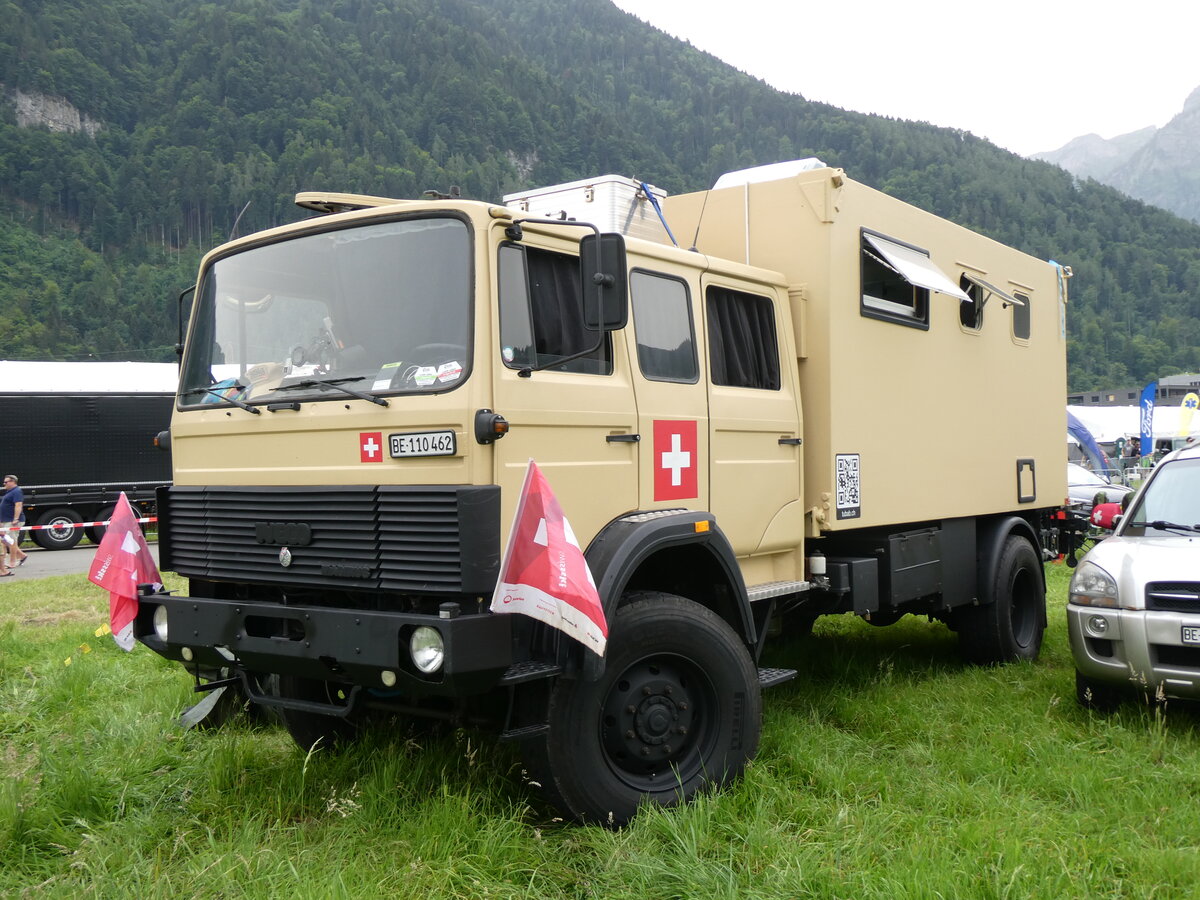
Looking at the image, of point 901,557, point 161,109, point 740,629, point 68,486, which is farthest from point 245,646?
point 161,109

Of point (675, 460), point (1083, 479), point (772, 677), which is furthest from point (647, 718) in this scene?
point (1083, 479)

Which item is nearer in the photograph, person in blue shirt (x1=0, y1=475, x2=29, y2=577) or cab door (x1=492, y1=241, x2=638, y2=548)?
cab door (x1=492, y1=241, x2=638, y2=548)

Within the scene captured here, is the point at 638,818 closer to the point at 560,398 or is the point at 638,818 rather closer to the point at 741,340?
the point at 560,398

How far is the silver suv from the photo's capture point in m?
5.25

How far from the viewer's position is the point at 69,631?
28.6ft

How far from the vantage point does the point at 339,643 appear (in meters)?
3.83

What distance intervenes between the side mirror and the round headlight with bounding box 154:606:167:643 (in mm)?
2317

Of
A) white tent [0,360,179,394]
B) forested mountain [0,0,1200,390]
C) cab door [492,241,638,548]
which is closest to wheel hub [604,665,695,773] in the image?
cab door [492,241,638,548]

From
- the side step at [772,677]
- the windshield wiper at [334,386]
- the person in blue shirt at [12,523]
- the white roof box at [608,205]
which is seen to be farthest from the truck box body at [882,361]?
the person in blue shirt at [12,523]

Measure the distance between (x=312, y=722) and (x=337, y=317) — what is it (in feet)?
7.08

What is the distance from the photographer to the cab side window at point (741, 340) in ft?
16.7

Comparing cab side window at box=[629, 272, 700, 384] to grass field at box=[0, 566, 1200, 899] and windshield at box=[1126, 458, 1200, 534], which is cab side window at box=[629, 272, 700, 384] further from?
windshield at box=[1126, 458, 1200, 534]

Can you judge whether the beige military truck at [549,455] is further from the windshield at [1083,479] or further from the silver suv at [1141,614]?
the windshield at [1083,479]

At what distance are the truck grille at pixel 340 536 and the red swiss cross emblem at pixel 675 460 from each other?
1.10m
